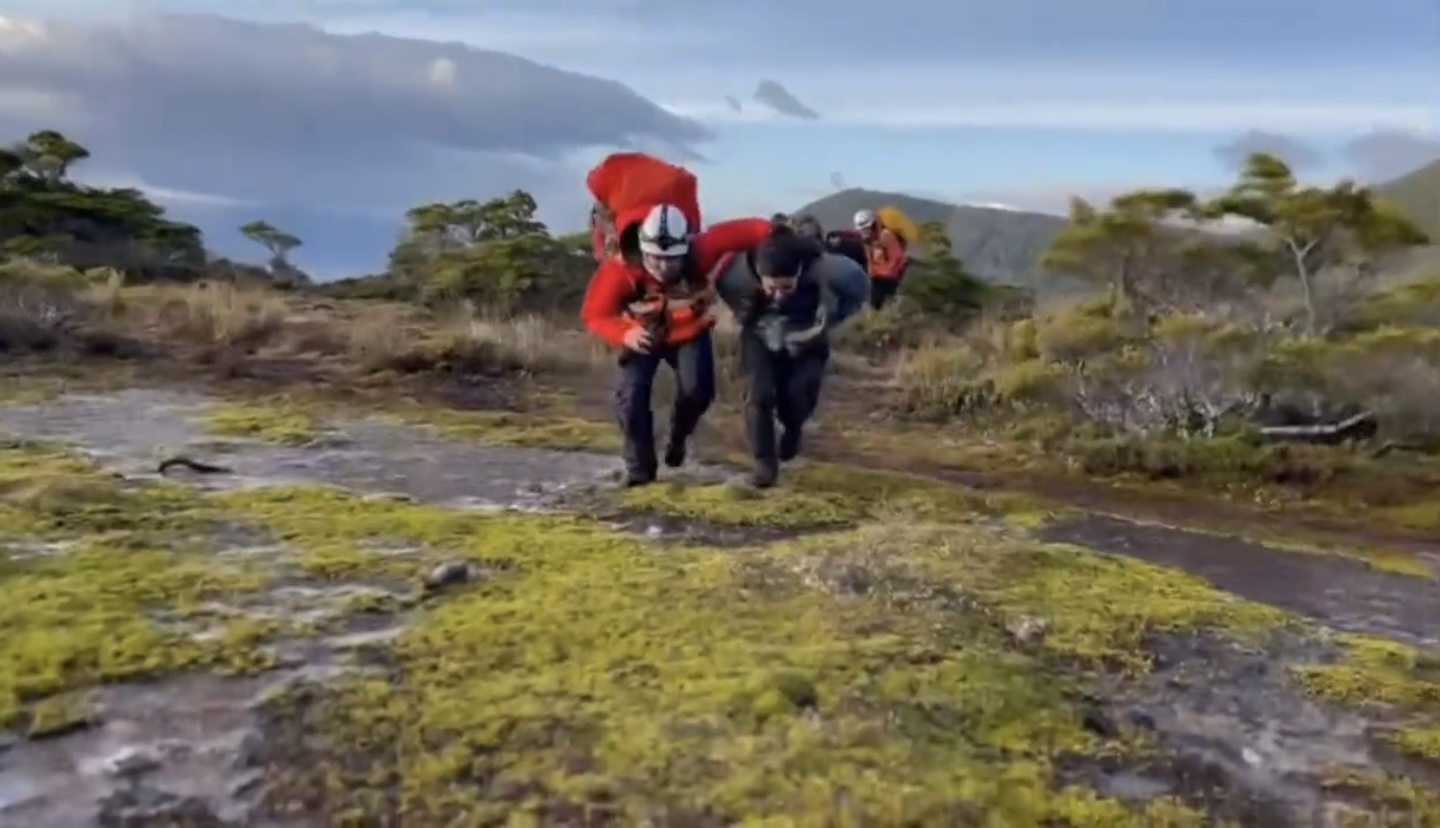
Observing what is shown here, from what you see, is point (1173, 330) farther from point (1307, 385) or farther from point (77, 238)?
point (77, 238)

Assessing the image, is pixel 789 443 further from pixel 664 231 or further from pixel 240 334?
pixel 240 334

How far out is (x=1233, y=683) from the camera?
4086 mm

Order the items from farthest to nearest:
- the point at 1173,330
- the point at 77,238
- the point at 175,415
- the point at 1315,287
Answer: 1. the point at 77,238
2. the point at 1315,287
3. the point at 1173,330
4. the point at 175,415

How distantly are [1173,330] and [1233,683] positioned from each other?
5892mm

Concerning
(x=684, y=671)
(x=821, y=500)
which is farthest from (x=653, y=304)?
(x=684, y=671)

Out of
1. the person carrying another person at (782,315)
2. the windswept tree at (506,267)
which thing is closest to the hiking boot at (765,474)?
the person carrying another person at (782,315)

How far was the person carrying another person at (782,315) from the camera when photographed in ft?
20.8

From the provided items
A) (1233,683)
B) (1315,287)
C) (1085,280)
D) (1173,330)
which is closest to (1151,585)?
(1233,683)

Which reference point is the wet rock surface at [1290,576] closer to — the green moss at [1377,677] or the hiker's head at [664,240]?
the green moss at [1377,677]

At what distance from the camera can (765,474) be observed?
6594mm

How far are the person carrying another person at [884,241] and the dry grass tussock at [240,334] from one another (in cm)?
284

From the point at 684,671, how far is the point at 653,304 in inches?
112

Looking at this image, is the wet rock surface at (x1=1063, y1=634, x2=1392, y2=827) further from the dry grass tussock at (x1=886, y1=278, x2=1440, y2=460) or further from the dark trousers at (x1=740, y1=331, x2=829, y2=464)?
the dry grass tussock at (x1=886, y1=278, x2=1440, y2=460)

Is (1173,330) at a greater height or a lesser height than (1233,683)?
greater
